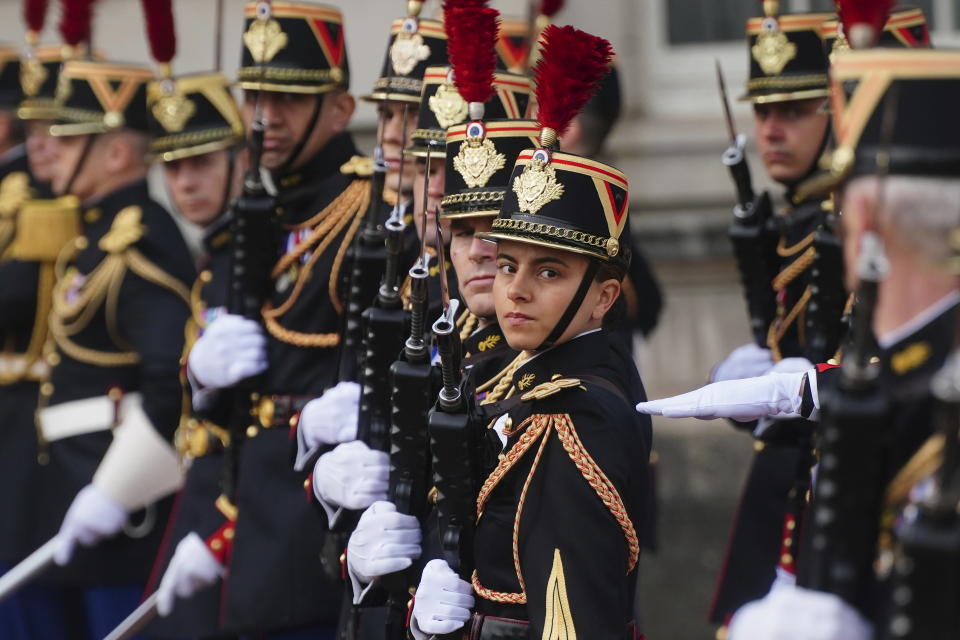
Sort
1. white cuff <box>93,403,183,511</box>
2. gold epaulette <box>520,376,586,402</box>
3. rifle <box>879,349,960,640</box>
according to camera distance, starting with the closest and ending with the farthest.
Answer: rifle <box>879,349,960,640</box> < gold epaulette <box>520,376,586,402</box> < white cuff <box>93,403,183,511</box>

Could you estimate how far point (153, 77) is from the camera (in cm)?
664

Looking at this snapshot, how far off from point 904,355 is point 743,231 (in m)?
2.65

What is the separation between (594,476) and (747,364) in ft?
6.08

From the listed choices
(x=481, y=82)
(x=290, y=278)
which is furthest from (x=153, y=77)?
(x=481, y=82)

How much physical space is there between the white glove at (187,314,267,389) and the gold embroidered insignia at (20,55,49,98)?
272 centimetres

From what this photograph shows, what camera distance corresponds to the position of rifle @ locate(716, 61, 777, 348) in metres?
4.99

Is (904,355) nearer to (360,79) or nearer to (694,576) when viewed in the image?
(694,576)

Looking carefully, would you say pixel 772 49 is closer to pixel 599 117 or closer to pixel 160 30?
pixel 599 117

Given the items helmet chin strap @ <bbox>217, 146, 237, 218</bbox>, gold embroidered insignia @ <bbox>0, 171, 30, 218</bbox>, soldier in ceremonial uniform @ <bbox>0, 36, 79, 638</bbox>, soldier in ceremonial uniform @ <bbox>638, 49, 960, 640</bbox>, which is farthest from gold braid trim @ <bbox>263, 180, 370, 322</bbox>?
soldier in ceremonial uniform @ <bbox>638, 49, 960, 640</bbox>

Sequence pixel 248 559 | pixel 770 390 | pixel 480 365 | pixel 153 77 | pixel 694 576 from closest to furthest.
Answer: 1. pixel 770 390
2. pixel 480 365
3. pixel 248 559
4. pixel 153 77
5. pixel 694 576

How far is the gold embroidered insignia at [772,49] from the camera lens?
16.4ft

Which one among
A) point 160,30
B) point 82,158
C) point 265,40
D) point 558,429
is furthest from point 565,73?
point 82,158

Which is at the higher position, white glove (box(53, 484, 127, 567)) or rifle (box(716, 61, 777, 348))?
rifle (box(716, 61, 777, 348))

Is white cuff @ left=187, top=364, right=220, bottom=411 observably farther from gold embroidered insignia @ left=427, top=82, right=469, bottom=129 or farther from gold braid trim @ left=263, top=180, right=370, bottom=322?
gold embroidered insignia @ left=427, top=82, right=469, bottom=129
